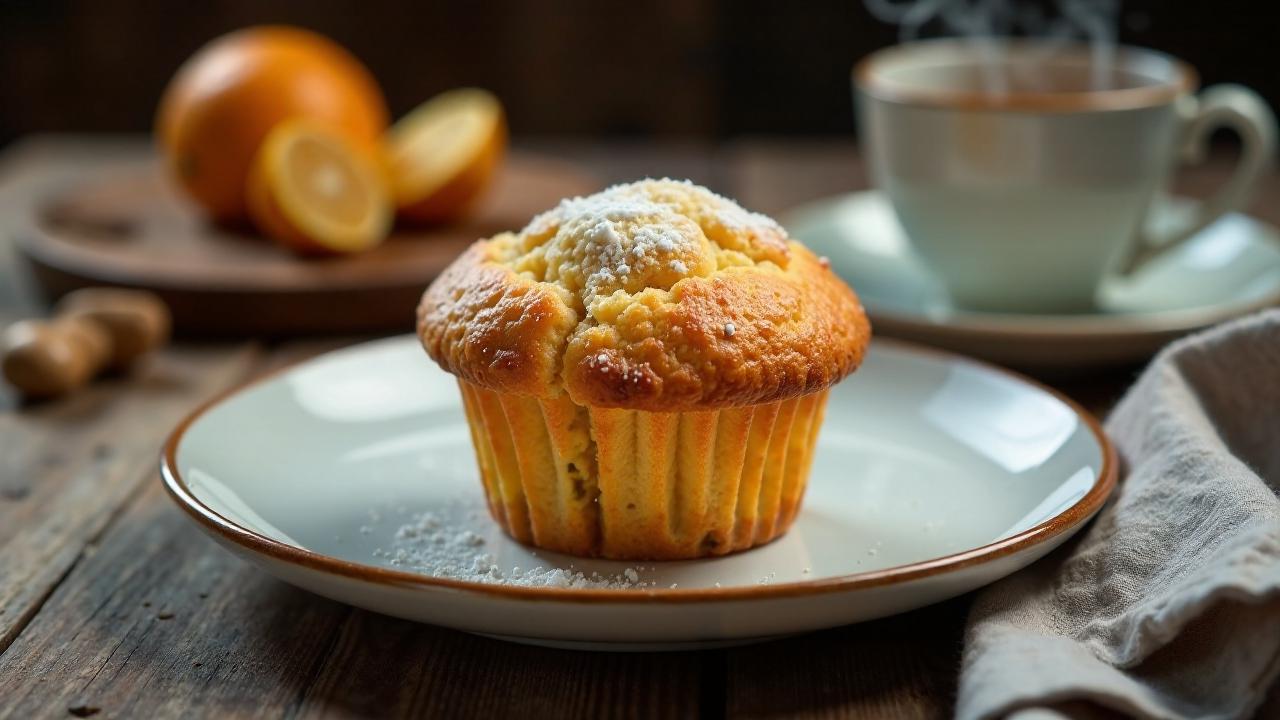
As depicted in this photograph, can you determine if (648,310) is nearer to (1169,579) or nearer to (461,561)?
(461,561)

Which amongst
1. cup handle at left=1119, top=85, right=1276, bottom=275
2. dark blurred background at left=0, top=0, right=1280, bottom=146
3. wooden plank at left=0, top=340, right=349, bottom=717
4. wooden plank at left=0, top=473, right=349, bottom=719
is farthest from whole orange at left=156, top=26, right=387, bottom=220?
dark blurred background at left=0, top=0, right=1280, bottom=146

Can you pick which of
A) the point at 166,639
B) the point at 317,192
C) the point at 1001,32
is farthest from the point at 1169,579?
the point at 317,192

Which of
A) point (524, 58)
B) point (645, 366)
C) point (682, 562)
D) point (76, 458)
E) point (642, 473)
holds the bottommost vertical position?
point (524, 58)

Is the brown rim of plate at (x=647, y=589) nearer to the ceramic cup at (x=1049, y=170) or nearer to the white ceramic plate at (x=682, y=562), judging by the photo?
the white ceramic plate at (x=682, y=562)

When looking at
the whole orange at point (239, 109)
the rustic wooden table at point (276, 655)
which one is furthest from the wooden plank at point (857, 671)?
the whole orange at point (239, 109)

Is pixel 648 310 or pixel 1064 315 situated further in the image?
pixel 1064 315

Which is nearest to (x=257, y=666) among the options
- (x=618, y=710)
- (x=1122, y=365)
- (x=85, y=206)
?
(x=618, y=710)

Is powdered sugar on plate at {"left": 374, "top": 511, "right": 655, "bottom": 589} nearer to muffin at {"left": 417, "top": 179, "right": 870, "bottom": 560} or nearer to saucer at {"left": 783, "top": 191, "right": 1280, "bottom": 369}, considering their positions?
muffin at {"left": 417, "top": 179, "right": 870, "bottom": 560}
